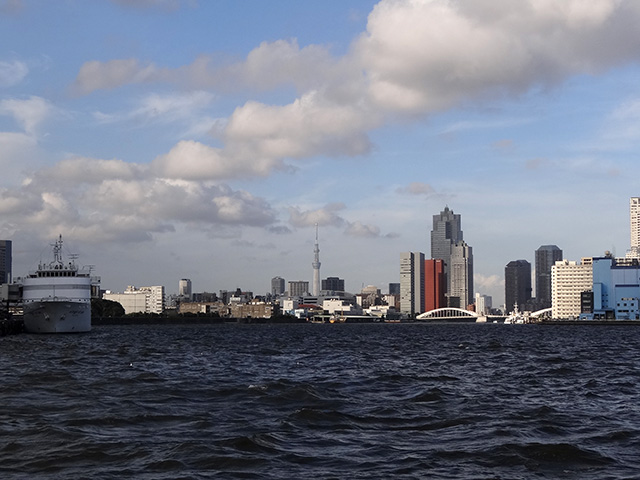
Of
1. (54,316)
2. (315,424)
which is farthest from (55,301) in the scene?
(315,424)

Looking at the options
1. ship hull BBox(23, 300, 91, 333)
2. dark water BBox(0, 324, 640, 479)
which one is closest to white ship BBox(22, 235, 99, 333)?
ship hull BBox(23, 300, 91, 333)

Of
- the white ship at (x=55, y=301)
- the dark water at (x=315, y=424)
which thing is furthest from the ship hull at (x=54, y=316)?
the dark water at (x=315, y=424)

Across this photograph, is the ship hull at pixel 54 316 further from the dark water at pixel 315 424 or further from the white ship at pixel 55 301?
the dark water at pixel 315 424

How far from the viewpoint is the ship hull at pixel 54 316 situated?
434 ft

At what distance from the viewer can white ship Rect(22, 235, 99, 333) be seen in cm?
13275

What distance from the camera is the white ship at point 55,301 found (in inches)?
5226

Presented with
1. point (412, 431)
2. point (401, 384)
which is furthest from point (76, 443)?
point (401, 384)

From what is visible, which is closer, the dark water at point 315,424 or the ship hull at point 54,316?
the dark water at point 315,424

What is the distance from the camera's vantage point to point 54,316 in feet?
434

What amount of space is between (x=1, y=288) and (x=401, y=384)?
14166cm

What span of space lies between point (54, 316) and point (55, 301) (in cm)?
282

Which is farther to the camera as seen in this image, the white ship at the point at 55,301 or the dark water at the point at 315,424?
the white ship at the point at 55,301

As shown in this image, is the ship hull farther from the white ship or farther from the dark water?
the dark water

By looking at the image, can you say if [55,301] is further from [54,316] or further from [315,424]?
[315,424]
